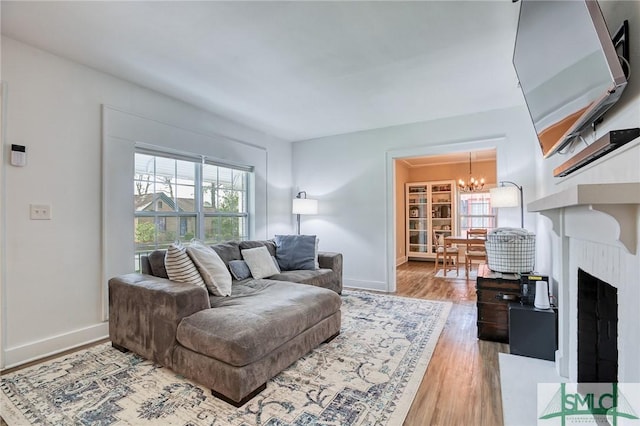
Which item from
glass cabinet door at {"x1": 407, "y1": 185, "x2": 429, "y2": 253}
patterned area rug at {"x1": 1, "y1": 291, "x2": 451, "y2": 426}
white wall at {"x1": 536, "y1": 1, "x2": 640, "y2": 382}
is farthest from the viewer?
glass cabinet door at {"x1": 407, "y1": 185, "x2": 429, "y2": 253}

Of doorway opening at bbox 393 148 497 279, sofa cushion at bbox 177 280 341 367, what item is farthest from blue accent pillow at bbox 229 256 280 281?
doorway opening at bbox 393 148 497 279

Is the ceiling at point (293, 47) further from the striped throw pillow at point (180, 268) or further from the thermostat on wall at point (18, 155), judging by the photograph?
the striped throw pillow at point (180, 268)

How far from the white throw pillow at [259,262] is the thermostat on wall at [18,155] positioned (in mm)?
1968

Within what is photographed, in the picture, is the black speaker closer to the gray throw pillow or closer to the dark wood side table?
the dark wood side table

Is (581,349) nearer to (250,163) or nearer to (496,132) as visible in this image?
(496,132)

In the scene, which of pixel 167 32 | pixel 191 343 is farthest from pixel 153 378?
pixel 167 32

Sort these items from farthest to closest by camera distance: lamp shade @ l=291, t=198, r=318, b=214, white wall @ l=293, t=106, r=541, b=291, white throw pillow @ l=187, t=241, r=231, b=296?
lamp shade @ l=291, t=198, r=318, b=214 < white wall @ l=293, t=106, r=541, b=291 < white throw pillow @ l=187, t=241, r=231, b=296

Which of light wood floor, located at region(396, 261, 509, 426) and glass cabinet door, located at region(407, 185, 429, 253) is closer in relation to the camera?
light wood floor, located at region(396, 261, 509, 426)

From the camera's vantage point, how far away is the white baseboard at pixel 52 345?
222 centimetres

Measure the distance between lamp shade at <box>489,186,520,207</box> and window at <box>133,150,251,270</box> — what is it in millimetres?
3271

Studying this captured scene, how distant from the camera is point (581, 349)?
1.65 metres

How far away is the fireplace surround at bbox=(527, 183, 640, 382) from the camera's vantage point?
→ 893mm

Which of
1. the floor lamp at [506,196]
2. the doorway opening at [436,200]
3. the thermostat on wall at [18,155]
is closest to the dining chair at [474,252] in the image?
the doorway opening at [436,200]

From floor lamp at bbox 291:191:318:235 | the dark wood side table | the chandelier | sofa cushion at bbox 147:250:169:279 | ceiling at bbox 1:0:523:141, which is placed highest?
ceiling at bbox 1:0:523:141
